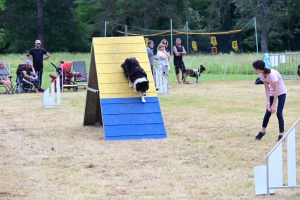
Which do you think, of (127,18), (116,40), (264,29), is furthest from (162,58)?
(127,18)

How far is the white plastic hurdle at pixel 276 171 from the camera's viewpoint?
619cm

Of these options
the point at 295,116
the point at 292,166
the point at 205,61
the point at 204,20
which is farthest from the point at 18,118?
the point at 204,20

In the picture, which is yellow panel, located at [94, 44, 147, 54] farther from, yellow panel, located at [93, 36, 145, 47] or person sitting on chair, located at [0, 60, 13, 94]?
person sitting on chair, located at [0, 60, 13, 94]

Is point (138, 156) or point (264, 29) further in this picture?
point (264, 29)

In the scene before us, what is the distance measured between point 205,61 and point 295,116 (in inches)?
739

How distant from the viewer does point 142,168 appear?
26.5ft

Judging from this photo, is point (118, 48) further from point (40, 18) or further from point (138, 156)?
point (40, 18)

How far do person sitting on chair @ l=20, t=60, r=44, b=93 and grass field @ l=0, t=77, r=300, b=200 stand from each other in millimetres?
5285

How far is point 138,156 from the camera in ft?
29.3

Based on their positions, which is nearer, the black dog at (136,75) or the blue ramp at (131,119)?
the blue ramp at (131,119)

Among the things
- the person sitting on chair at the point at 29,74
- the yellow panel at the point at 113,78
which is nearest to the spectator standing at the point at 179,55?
the person sitting on chair at the point at 29,74

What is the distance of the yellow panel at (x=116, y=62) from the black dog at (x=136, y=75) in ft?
0.52

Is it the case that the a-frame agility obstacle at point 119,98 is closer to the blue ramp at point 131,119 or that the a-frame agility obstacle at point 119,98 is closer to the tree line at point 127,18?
the blue ramp at point 131,119

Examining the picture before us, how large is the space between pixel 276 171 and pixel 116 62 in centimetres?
562
